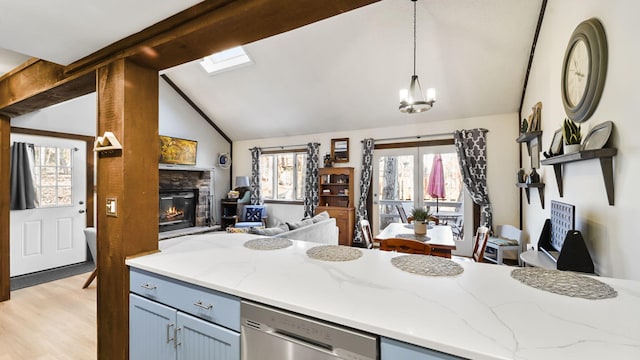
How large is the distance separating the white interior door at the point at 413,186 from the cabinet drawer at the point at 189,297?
452 centimetres

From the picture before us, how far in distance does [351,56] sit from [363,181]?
2.39m

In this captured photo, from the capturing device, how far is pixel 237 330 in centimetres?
116

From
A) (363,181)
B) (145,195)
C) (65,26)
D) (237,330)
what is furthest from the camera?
(363,181)

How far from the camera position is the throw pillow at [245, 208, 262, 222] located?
6.41 meters

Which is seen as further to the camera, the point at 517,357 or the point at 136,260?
the point at 136,260

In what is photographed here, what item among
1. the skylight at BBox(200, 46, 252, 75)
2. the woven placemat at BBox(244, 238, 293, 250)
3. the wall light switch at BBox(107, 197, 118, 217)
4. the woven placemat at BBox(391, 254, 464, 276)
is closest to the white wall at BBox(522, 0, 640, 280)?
the woven placemat at BBox(391, 254, 464, 276)

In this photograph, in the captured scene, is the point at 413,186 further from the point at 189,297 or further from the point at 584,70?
the point at 189,297

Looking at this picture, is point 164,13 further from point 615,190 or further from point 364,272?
point 615,190

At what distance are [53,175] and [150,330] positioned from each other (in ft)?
13.2

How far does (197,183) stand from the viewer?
6.34 metres

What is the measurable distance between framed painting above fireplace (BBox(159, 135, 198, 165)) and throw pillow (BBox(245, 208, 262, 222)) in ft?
5.17

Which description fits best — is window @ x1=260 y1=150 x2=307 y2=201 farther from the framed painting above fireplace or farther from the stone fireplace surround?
the framed painting above fireplace

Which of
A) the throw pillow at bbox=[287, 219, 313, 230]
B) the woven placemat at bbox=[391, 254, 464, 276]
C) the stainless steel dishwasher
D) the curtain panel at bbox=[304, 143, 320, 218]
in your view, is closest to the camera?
the stainless steel dishwasher

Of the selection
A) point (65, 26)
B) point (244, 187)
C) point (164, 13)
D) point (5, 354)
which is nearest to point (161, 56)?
point (164, 13)
